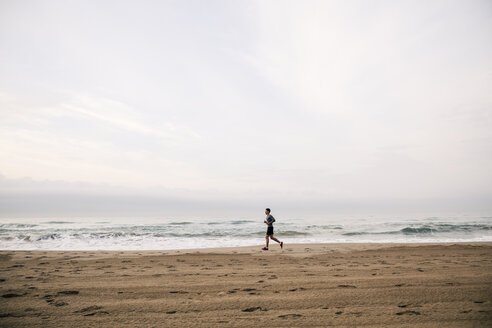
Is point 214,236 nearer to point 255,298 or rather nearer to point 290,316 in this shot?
point 255,298

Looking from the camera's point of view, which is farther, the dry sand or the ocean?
the ocean

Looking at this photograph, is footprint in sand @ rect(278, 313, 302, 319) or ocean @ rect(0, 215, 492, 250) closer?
footprint in sand @ rect(278, 313, 302, 319)

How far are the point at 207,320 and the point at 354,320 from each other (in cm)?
184

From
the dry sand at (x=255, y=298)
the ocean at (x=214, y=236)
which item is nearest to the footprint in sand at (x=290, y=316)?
the dry sand at (x=255, y=298)

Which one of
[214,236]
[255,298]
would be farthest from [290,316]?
[214,236]

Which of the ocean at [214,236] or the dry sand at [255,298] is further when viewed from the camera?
the ocean at [214,236]

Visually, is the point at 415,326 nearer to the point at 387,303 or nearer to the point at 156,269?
the point at 387,303

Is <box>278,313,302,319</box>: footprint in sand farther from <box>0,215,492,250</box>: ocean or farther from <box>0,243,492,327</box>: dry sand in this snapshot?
<box>0,215,492,250</box>: ocean

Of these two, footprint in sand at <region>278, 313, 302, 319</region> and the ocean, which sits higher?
footprint in sand at <region>278, 313, 302, 319</region>

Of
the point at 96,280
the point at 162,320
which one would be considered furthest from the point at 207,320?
the point at 96,280

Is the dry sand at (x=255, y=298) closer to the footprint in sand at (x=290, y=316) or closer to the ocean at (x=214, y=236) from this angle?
the footprint in sand at (x=290, y=316)

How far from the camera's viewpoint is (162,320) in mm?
3455

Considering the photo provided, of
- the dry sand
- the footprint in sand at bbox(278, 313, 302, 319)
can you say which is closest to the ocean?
the dry sand

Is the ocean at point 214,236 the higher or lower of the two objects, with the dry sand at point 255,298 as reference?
lower
